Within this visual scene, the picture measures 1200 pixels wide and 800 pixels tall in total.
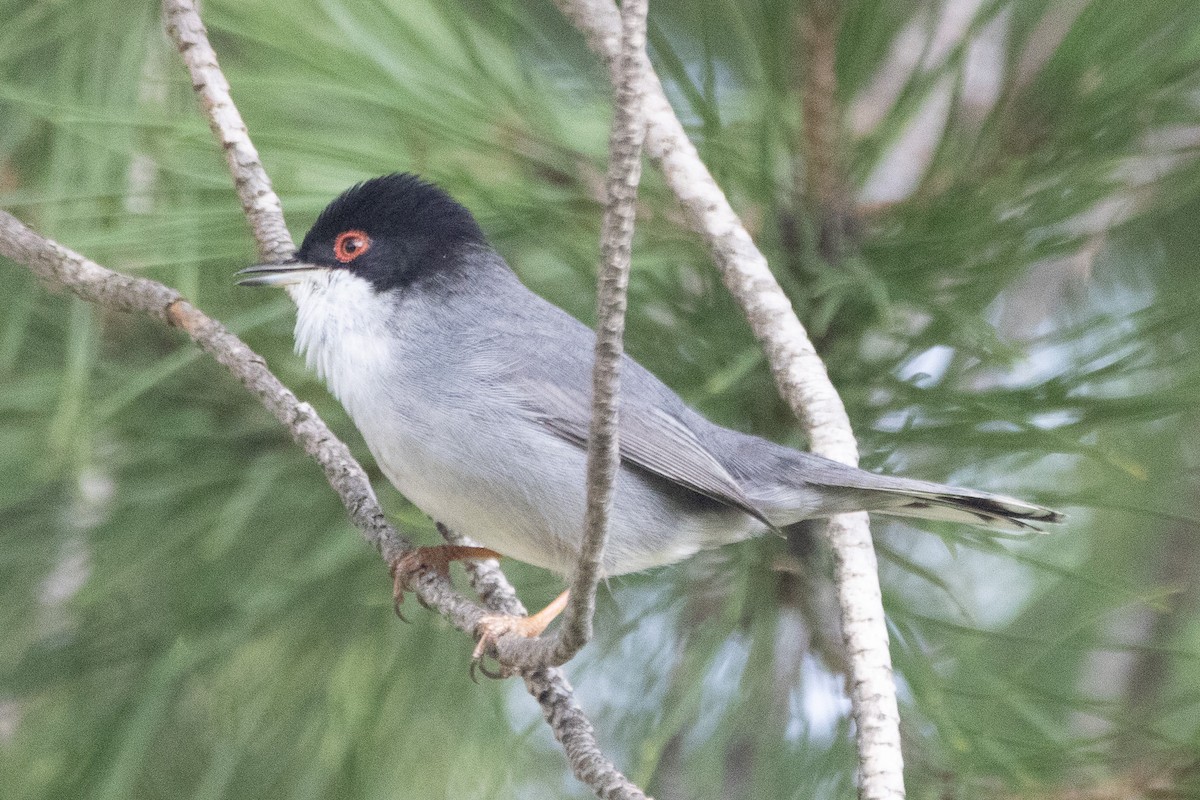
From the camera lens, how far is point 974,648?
2447 millimetres

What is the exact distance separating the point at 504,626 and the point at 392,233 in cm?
94

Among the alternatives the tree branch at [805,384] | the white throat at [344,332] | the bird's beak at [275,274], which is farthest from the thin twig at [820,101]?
the bird's beak at [275,274]

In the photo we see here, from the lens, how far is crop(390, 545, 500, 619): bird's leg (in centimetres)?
237

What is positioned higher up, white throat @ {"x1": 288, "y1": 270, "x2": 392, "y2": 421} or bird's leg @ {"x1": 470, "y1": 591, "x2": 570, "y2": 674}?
white throat @ {"x1": 288, "y1": 270, "x2": 392, "y2": 421}

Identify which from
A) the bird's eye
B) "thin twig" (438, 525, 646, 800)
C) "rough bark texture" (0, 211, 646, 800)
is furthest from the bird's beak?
"thin twig" (438, 525, 646, 800)

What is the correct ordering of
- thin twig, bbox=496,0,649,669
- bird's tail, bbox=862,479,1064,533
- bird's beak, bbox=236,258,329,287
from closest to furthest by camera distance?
thin twig, bbox=496,0,649,669 < bird's tail, bbox=862,479,1064,533 < bird's beak, bbox=236,258,329,287

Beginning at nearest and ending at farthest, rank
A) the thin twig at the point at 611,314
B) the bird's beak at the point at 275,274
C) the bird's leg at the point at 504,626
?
the thin twig at the point at 611,314 < the bird's leg at the point at 504,626 < the bird's beak at the point at 275,274

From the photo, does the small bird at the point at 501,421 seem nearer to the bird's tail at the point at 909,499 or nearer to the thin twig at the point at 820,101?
the bird's tail at the point at 909,499

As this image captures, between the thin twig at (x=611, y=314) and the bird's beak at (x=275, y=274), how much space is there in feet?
3.71

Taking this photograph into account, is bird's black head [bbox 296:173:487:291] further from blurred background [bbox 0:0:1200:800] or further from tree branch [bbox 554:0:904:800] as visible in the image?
tree branch [bbox 554:0:904:800]

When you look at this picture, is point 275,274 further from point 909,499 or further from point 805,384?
point 909,499

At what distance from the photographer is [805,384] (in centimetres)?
216

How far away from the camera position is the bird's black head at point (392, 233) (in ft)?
8.61

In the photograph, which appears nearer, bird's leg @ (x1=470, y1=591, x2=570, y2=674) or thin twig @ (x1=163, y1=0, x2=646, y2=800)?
bird's leg @ (x1=470, y1=591, x2=570, y2=674)
